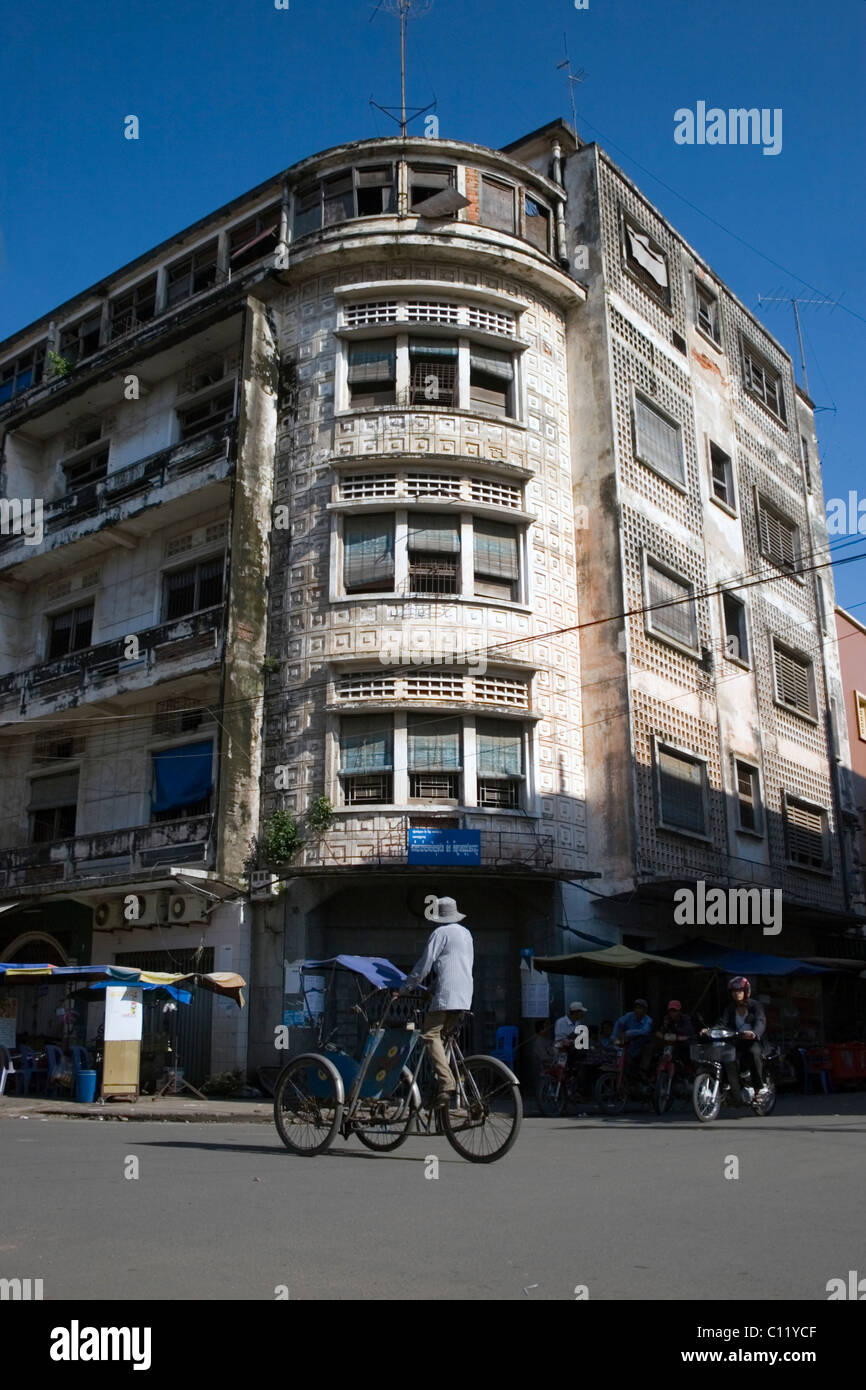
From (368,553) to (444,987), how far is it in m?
15.7

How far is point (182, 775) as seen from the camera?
80.7 feet

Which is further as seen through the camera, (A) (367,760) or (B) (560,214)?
(B) (560,214)

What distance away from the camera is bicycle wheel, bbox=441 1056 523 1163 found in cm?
866

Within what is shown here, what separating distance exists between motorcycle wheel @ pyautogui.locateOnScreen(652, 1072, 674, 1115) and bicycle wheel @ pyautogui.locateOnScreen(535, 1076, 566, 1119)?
1.25 m

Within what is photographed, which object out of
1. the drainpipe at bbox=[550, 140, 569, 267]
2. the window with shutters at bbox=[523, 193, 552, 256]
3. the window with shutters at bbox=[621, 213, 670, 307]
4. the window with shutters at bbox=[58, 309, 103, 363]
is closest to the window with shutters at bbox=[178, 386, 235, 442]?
the window with shutters at bbox=[58, 309, 103, 363]

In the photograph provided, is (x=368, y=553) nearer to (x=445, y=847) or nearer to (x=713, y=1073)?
(x=445, y=847)

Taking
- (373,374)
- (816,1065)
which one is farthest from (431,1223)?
(373,374)

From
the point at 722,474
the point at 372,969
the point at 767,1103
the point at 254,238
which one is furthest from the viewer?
the point at 722,474

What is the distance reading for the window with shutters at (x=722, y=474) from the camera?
101 feet

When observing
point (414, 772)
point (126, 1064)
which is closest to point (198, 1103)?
point (126, 1064)

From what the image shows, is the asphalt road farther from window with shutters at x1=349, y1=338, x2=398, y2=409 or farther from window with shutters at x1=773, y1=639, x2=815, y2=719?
window with shutters at x1=773, y1=639, x2=815, y2=719

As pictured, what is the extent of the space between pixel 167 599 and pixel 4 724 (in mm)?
4931

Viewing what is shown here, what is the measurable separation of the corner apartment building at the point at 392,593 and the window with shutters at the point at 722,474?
5.5 inches

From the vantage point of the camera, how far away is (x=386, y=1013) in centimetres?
939
